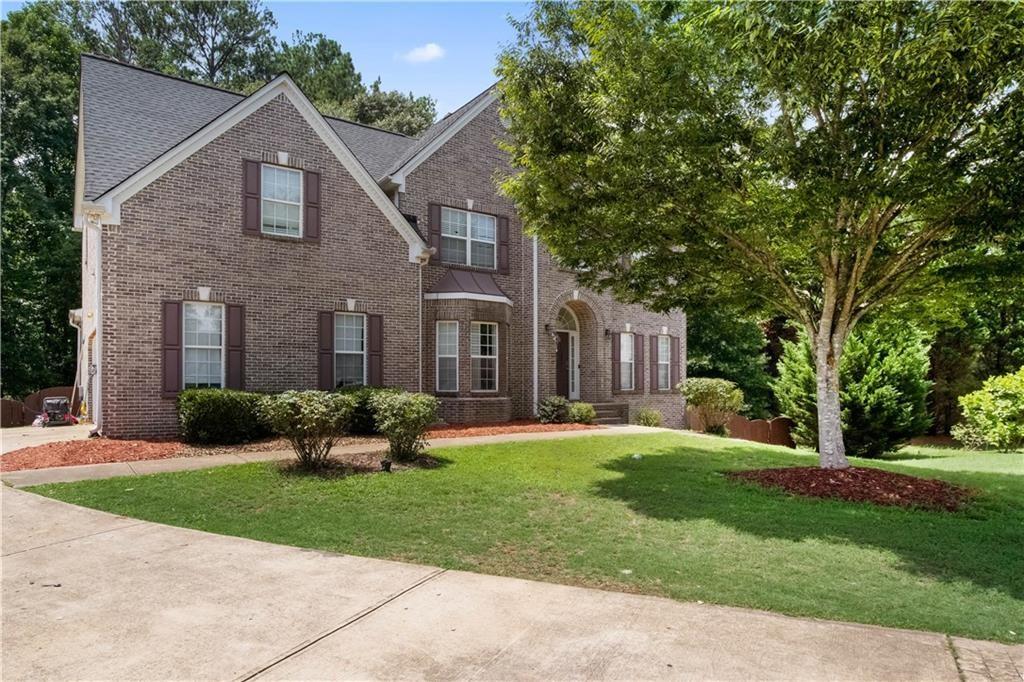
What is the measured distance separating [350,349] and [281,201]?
12.2 feet

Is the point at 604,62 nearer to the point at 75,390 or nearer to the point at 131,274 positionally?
the point at 131,274

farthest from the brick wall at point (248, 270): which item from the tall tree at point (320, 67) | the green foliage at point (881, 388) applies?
the tall tree at point (320, 67)

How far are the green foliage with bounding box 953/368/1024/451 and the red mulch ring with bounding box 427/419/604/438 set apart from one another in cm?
1047

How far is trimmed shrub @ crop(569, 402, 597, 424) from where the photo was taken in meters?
17.1

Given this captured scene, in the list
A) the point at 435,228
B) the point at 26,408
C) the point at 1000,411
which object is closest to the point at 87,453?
the point at 435,228

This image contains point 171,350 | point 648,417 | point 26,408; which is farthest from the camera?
point 648,417

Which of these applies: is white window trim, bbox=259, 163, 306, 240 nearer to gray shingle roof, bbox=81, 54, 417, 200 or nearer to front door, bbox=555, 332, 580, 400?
gray shingle roof, bbox=81, 54, 417, 200

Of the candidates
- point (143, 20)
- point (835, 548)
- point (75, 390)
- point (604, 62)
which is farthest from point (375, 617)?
point (143, 20)

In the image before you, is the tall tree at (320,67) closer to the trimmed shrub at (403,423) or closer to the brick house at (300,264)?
the brick house at (300,264)

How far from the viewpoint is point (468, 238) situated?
1755 centimetres

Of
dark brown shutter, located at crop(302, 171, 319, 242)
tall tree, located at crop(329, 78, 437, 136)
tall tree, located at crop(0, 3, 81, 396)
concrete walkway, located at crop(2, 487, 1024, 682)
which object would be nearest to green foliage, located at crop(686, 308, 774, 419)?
dark brown shutter, located at crop(302, 171, 319, 242)

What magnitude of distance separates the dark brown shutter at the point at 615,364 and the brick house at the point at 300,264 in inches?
3.7

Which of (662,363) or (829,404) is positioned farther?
(662,363)

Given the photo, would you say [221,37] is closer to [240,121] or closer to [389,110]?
[389,110]
